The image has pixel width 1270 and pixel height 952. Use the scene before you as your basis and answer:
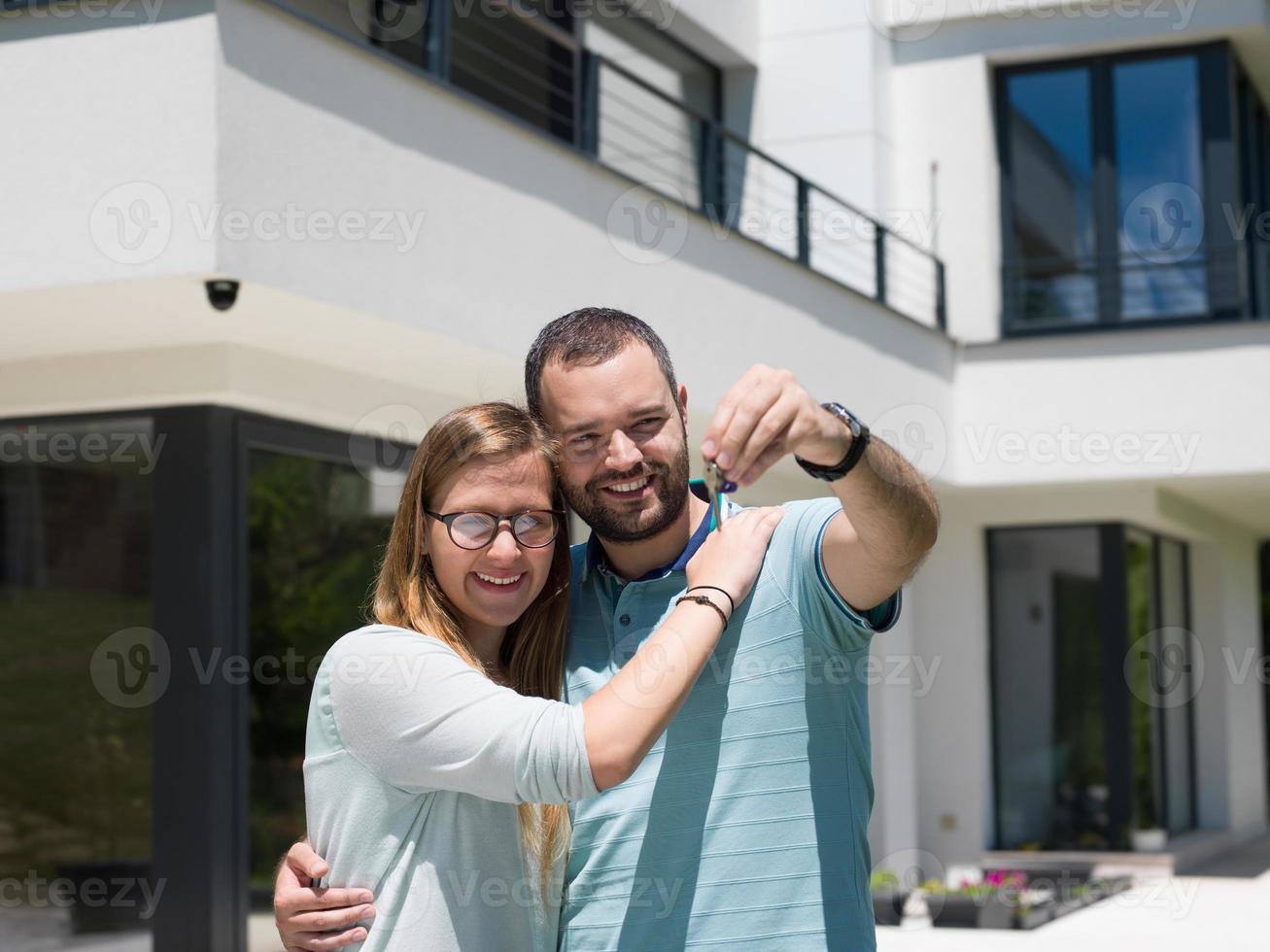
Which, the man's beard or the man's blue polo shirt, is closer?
the man's blue polo shirt

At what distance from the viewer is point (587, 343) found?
254 centimetres

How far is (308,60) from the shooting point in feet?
18.1

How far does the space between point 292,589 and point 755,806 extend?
529cm

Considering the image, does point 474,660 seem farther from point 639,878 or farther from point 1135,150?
point 1135,150

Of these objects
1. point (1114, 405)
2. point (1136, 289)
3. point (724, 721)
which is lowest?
point (724, 721)

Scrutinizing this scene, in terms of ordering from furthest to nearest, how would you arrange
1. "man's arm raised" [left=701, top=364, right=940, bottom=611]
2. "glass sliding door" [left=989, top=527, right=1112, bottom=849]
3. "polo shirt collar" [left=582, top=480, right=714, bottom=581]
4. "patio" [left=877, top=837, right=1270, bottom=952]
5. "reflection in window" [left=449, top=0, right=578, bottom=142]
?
"glass sliding door" [left=989, top=527, right=1112, bottom=849], "reflection in window" [left=449, top=0, right=578, bottom=142], "patio" [left=877, top=837, right=1270, bottom=952], "polo shirt collar" [left=582, top=480, right=714, bottom=581], "man's arm raised" [left=701, top=364, right=940, bottom=611]

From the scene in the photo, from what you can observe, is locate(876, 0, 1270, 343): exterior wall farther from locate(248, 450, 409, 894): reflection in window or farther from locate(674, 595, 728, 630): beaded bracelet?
locate(674, 595, 728, 630): beaded bracelet

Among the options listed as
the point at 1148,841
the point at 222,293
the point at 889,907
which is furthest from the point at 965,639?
the point at 222,293

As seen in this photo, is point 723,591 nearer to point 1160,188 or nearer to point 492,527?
point 492,527

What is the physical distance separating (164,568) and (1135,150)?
31.1 ft

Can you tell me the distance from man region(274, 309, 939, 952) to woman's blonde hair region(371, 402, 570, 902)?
55 millimetres

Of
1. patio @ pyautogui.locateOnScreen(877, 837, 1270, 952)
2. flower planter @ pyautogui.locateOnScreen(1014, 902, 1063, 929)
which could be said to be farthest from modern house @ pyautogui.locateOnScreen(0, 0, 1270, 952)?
flower planter @ pyautogui.locateOnScreen(1014, 902, 1063, 929)

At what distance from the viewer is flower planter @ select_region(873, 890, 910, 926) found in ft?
33.9

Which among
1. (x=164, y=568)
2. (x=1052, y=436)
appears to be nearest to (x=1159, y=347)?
(x=1052, y=436)
